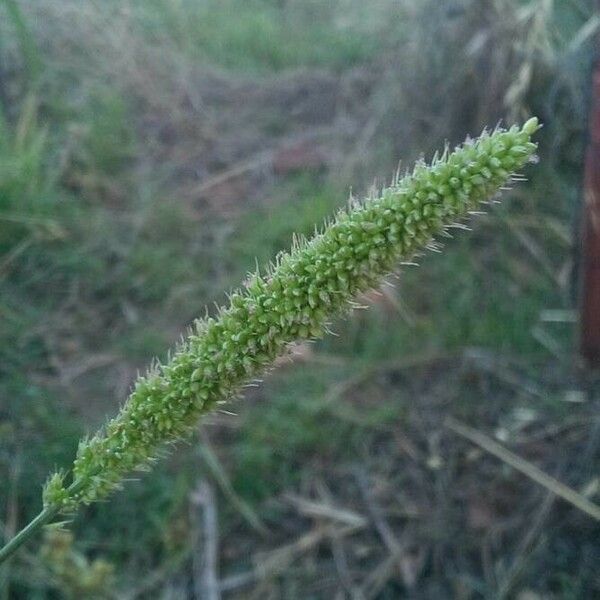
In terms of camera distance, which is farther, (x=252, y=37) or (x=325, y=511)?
(x=252, y=37)

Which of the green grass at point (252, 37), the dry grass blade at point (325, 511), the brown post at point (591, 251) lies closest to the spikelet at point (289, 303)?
the dry grass blade at point (325, 511)

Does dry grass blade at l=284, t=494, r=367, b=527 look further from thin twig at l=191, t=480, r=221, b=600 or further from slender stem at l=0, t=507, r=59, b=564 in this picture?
slender stem at l=0, t=507, r=59, b=564

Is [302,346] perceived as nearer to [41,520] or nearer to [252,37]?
[41,520]

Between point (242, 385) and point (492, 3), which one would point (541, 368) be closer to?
point (492, 3)

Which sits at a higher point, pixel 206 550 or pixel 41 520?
A: pixel 41 520

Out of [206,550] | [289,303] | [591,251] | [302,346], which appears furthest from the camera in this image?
[302,346]

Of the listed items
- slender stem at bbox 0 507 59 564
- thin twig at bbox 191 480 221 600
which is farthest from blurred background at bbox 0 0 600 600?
slender stem at bbox 0 507 59 564

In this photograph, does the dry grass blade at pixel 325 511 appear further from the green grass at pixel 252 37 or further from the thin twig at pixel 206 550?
the green grass at pixel 252 37

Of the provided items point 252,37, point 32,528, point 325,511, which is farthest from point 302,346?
point 252,37
